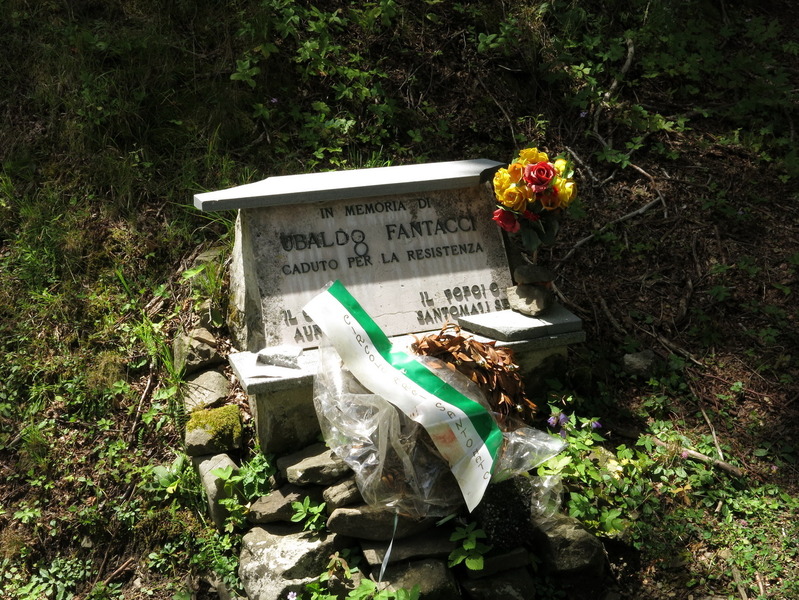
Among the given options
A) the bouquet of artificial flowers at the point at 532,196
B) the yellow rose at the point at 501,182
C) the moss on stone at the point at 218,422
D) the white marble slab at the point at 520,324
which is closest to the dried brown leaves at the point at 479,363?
the white marble slab at the point at 520,324

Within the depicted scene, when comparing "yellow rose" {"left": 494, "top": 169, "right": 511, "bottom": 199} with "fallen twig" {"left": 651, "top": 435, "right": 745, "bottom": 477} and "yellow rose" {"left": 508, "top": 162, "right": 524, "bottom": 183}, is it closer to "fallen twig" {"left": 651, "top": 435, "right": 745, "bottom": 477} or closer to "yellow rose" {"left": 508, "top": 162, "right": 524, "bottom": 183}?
"yellow rose" {"left": 508, "top": 162, "right": 524, "bottom": 183}

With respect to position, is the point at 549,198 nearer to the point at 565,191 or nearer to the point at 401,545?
the point at 565,191

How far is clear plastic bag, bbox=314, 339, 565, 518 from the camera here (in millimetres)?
3324

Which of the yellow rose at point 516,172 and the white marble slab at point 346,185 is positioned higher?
the white marble slab at point 346,185

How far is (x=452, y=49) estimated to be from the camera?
6668 mm

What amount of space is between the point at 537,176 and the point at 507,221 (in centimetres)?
30

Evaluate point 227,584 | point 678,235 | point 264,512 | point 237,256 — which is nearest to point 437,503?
point 264,512

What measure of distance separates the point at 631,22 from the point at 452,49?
175 centimetres

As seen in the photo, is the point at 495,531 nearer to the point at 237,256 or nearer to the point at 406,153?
the point at 237,256

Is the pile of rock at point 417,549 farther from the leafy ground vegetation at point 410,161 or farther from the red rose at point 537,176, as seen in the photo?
the red rose at point 537,176

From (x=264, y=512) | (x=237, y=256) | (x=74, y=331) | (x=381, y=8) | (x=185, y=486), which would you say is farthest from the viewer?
(x=381, y=8)

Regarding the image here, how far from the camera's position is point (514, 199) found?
4105 mm

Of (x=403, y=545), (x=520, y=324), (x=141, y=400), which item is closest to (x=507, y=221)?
(x=520, y=324)

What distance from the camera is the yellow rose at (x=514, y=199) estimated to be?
4090 mm
